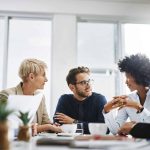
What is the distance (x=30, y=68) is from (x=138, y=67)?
978 millimetres

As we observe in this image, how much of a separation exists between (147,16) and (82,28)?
98 cm

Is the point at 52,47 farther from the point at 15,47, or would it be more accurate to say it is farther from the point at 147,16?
the point at 147,16

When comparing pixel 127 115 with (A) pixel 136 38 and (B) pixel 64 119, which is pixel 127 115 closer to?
(B) pixel 64 119

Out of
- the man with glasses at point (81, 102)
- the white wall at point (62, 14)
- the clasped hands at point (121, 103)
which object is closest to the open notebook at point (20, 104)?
the clasped hands at point (121, 103)

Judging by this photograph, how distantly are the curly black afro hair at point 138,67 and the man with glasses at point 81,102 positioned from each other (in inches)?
16.9

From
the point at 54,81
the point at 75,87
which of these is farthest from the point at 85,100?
the point at 54,81

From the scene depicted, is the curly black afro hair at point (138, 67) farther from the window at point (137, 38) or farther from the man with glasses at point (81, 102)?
the window at point (137, 38)

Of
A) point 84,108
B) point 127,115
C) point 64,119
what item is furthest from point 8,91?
point 127,115

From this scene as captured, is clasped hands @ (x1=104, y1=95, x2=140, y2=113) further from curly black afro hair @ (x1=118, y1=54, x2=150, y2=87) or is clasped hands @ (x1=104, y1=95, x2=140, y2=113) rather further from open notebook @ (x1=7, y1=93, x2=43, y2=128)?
open notebook @ (x1=7, y1=93, x2=43, y2=128)

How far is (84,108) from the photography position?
274 cm

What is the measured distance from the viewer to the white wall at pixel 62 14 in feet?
12.5

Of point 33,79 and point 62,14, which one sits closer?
point 33,79

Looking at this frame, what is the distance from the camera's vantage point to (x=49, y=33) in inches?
157

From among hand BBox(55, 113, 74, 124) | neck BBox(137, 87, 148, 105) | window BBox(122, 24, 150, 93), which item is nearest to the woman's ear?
A: hand BBox(55, 113, 74, 124)
